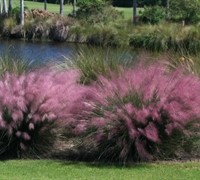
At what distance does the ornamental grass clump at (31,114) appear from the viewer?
8664 mm

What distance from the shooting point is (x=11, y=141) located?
8.79 meters

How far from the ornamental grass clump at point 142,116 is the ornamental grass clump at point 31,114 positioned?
56cm

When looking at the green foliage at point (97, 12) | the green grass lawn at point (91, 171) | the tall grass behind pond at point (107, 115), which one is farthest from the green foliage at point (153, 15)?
the green grass lawn at point (91, 171)

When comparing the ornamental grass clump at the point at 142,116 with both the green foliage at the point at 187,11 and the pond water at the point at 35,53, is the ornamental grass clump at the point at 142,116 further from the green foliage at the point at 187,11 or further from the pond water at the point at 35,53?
the green foliage at the point at 187,11

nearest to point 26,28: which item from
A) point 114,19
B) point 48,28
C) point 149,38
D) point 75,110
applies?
point 48,28

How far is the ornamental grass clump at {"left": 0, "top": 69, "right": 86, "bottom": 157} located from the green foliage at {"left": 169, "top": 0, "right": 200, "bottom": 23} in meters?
→ 36.6

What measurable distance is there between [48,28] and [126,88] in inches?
1516

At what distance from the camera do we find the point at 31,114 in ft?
28.7

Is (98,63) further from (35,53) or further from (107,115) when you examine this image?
(35,53)

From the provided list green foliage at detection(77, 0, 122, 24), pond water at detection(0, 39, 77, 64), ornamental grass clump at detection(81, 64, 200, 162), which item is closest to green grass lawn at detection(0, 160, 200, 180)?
ornamental grass clump at detection(81, 64, 200, 162)

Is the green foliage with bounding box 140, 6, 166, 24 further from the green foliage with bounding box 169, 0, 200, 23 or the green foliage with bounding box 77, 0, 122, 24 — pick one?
the green foliage with bounding box 77, 0, 122, 24

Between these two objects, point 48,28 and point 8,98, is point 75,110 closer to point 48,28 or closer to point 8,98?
point 8,98

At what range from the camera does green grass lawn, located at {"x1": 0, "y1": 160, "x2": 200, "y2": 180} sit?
750 centimetres

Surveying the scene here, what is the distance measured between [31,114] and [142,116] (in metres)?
1.68
